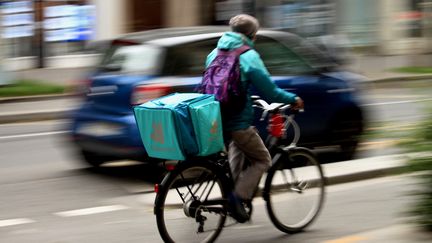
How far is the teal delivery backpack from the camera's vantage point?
558 cm

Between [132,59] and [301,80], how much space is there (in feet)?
6.02

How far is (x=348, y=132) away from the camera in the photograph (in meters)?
9.92

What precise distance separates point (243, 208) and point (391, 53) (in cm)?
2056

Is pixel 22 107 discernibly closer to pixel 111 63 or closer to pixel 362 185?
pixel 111 63

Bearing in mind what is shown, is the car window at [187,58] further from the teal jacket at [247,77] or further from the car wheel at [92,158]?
the teal jacket at [247,77]

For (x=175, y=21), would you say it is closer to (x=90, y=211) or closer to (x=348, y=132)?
(x=348, y=132)

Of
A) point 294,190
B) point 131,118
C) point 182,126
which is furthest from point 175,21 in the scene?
point 182,126

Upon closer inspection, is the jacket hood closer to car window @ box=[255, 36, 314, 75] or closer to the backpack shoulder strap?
the backpack shoulder strap

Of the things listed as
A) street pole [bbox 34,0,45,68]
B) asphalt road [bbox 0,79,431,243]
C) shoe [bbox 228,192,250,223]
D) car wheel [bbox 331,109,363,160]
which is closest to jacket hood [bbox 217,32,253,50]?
shoe [bbox 228,192,250,223]

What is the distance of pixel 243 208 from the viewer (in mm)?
6098

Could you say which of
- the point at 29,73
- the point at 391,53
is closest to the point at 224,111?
the point at 29,73

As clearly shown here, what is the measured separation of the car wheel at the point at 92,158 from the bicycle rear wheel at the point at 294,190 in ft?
10.8

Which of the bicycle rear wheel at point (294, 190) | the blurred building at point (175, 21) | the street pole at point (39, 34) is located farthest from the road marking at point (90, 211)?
the street pole at point (39, 34)

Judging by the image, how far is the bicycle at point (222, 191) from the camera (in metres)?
5.84
